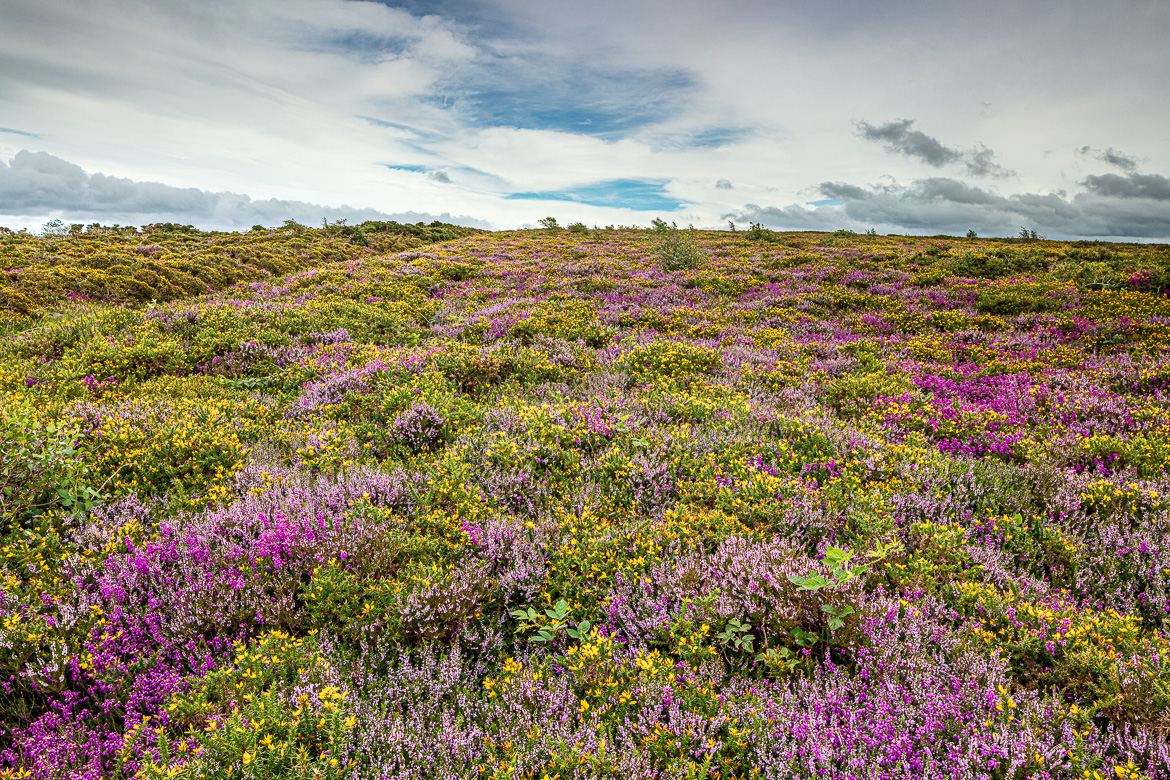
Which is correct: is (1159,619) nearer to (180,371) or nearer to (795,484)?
(795,484)

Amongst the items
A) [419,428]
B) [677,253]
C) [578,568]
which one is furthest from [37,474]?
[677,253]

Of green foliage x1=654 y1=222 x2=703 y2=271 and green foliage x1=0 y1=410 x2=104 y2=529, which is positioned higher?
green foliage x1=654 y1=222 x2=703 y2=271

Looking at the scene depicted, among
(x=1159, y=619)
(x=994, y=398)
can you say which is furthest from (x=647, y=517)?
(x=994, y=398)

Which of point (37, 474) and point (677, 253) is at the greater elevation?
point (677, 253)

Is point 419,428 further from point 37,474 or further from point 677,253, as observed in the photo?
point 677,253

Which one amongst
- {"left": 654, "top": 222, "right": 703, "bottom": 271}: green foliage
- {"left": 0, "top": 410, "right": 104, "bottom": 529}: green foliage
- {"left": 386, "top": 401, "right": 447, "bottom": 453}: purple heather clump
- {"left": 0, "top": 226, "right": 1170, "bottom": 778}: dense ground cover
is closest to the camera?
{"left": 0, "top": 226, "right": 1170, "bottom": 778}: dense ground cover

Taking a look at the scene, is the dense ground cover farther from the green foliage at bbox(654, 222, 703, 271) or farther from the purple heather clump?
the green foliage at bbox(654, 222, 703, 271)

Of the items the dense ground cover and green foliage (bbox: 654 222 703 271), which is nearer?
the dense ground cover

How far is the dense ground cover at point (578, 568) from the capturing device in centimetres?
271

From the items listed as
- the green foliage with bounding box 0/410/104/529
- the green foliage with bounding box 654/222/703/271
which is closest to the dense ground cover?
the green foliage with bounding box 0/410/104/529

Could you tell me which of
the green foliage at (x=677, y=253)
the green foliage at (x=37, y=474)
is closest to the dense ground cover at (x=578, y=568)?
the green foliage at (x=37, y=474)

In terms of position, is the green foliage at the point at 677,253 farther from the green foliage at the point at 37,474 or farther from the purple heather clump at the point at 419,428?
the green foliage at the point at 37,474

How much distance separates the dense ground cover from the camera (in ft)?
8.89

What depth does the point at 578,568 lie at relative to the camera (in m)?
4.14
